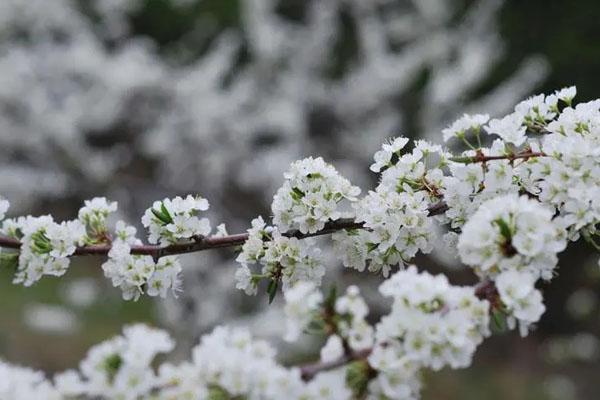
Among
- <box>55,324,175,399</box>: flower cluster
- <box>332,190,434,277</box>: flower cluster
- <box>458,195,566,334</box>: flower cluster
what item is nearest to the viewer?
<box>458,195,566,334</box>: flower cluster

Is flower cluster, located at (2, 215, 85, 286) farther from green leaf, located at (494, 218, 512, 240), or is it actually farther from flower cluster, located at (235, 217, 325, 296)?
green leaf, located at (494, 218, 512, 240)

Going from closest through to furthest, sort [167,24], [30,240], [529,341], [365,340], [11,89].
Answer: [365,340] → [30,240] → [11,89] → [167,24] → [529,341]

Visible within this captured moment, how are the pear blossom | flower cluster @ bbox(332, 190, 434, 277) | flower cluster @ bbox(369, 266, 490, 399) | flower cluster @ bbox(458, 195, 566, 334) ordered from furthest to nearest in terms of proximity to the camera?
the pear blossom < flower cluster @ bbox(332, 190, 434, 277) < flower cluster @ bbox(458, 195, 566, 334) < flower cluster @ bbox(369, 266, 490, 399)

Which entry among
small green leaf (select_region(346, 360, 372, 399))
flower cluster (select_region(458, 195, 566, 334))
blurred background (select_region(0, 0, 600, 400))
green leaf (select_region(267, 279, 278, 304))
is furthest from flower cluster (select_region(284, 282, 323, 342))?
blurred background (select_region(0, 0, 600, 400))

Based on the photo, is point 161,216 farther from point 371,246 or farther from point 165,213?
point 371,246

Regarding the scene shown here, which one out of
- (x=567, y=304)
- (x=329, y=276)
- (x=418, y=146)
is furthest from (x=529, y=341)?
(x=418, y=146)

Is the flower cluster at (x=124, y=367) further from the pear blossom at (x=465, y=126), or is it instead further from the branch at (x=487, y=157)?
the pear blossom at (x=465, y=126)

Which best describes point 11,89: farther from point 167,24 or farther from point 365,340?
point 365,340

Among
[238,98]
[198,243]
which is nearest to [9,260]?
[198,243]
